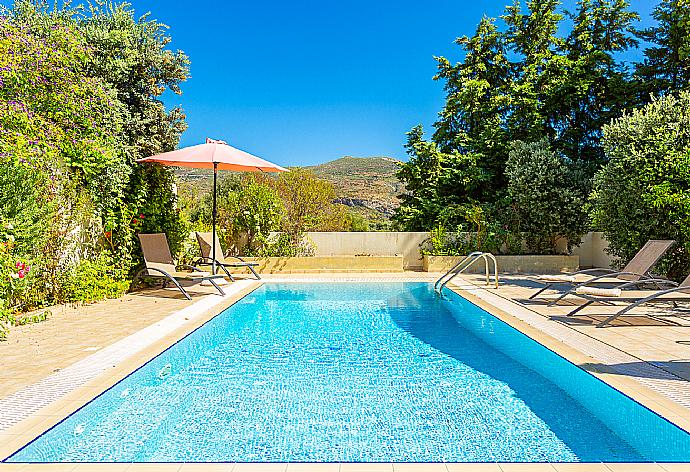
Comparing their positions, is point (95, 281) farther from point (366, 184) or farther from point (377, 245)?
point (366, 184)

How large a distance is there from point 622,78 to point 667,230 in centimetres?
879

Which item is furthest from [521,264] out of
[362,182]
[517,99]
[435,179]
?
[362,182]

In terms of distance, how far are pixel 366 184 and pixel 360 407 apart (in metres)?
39.2

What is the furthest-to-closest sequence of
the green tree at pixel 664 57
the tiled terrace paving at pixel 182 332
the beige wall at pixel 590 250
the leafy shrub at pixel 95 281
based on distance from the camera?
the beige wall at pixel 590 250 < the green tree at pixel 664 57 < the leafy shrub at pixel 95 281 < the tiled terrace paving at pixel 182 332

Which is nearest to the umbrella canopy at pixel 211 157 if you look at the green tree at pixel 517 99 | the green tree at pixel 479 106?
the green tree at pixel 517 99

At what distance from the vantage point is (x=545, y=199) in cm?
1529

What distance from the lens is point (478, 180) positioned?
1900 cm

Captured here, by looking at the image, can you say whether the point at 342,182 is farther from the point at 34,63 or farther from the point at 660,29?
the point at 34,63

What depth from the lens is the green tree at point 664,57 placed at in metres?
15.9

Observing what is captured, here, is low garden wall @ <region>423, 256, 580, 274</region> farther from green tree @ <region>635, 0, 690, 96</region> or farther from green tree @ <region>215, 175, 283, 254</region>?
green tree @ <region>635, 0, 690, 96</region>

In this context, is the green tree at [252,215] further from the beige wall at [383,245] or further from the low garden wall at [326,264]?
the beige wall at [383,245]

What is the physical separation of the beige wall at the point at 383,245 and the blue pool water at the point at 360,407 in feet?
28.7

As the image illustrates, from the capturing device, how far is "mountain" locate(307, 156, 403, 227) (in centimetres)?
3812
